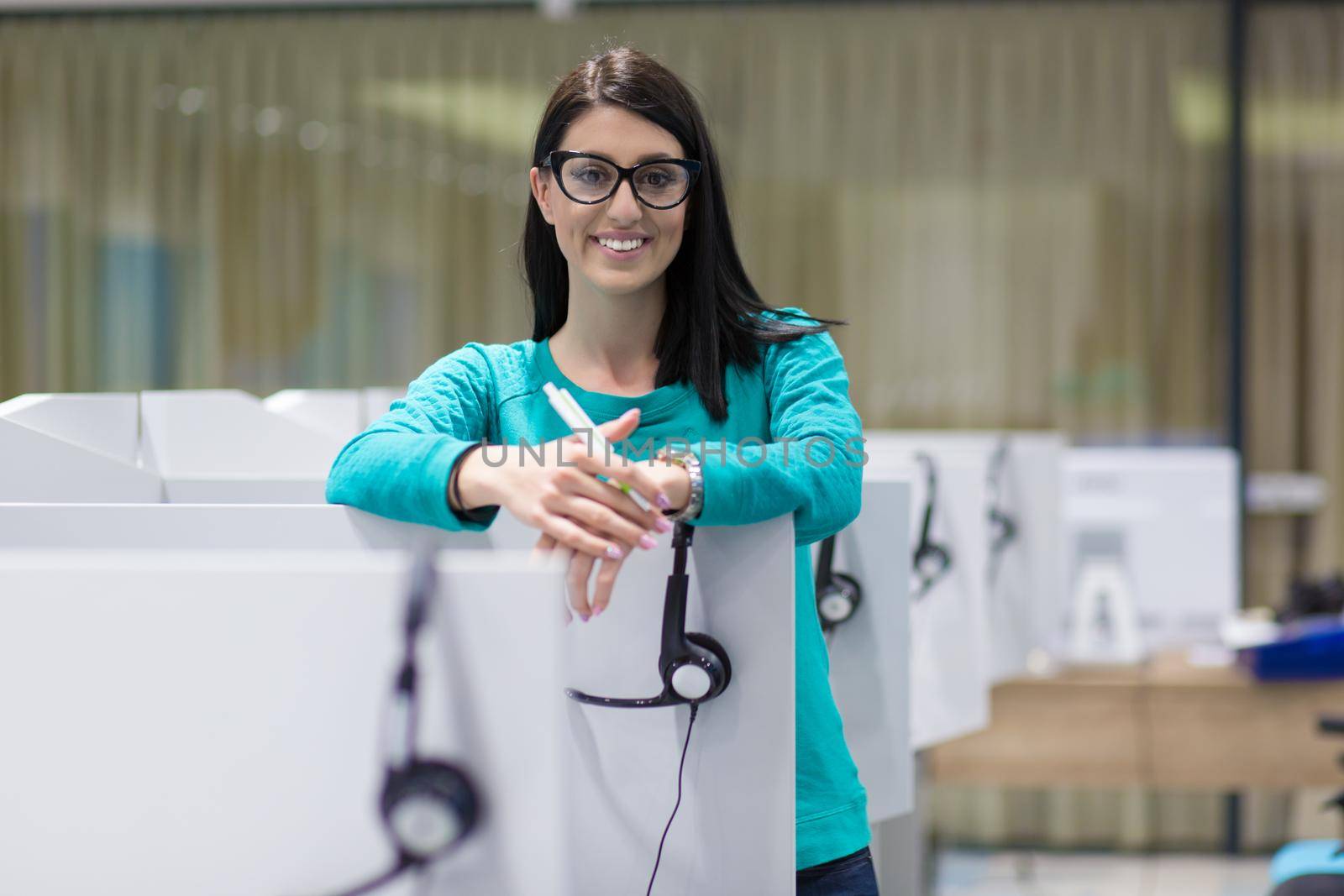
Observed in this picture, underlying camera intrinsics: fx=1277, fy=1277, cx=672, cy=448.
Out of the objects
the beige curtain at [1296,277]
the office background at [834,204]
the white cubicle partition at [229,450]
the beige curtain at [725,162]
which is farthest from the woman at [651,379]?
the beige curtain at [1296,277]

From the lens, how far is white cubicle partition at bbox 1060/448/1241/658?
2869mm

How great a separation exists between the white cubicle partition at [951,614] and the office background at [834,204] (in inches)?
86.6

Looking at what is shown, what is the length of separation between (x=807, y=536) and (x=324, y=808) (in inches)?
18.5

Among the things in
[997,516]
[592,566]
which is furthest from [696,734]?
[997,516]

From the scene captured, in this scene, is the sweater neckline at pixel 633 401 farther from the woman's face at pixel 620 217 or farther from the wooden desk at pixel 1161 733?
the wooden desk at pixel 1161 733

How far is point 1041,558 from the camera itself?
7.92 feet

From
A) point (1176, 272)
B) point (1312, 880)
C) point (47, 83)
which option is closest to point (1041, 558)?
point (1312, 880)

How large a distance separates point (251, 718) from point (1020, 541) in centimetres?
193

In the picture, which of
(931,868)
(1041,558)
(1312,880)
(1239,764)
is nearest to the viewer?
(1312,880)

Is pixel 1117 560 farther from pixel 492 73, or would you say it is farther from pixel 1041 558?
pixel 492 73

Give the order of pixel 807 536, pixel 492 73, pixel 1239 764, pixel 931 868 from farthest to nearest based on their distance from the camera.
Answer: pixel 492 73 < pixel 931 868 < pixel 1239 764 < pixel 807 536

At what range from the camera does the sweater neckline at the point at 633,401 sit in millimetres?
1088

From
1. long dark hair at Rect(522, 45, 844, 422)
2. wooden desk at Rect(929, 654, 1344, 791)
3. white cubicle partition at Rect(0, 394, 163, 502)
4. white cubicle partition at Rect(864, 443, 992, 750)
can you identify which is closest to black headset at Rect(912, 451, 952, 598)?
white cubicle partition at Rect(864, 443, 992, 750)

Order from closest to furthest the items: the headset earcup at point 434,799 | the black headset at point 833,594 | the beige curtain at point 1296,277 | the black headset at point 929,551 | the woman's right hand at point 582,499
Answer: the headset earcup at point 434,799, the woman's right hand at point 582,499, the black headset at point 833,594, the black headset at point 929,551, the beige curtain at point 1296,277
